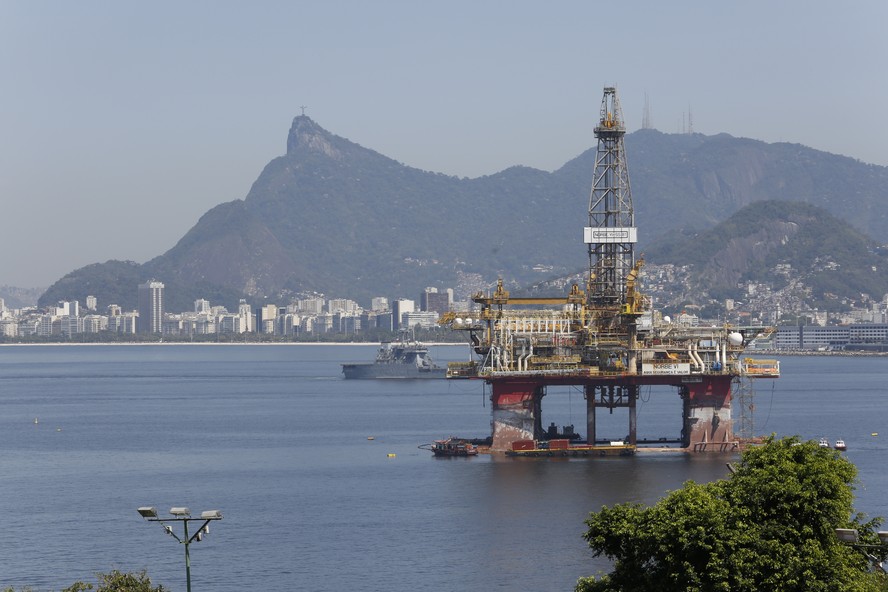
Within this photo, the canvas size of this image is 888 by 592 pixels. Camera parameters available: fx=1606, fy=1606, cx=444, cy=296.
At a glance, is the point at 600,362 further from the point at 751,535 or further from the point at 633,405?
the point at 751,535

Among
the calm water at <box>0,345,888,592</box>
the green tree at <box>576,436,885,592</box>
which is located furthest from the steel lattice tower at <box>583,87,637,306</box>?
the green tree at <box>576,436,885,592</box>

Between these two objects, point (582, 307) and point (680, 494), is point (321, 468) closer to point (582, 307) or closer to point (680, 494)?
point (582, 307)

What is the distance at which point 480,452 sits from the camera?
11131 centimetres

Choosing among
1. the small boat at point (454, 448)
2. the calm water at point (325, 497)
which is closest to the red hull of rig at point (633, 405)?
the small boat at point (454, 448)

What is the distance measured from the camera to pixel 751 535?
4412 centimetres

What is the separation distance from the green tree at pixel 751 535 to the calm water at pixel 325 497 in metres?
20.0

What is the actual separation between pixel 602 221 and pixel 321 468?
28703 millimetres

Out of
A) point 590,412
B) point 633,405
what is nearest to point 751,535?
point 633,405

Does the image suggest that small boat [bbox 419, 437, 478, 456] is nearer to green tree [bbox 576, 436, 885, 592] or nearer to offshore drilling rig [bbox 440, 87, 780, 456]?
offshore drilling rig [bbox 440, 87, 780, 456]

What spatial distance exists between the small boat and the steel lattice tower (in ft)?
43.6

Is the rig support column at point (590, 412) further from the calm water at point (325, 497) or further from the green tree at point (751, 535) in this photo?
the green tree at point (751, 535)

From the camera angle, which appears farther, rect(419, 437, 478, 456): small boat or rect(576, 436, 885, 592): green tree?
rect(419, 437, 478, 456): small boat

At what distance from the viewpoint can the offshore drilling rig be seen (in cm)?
10756

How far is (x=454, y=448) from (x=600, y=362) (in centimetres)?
1183
